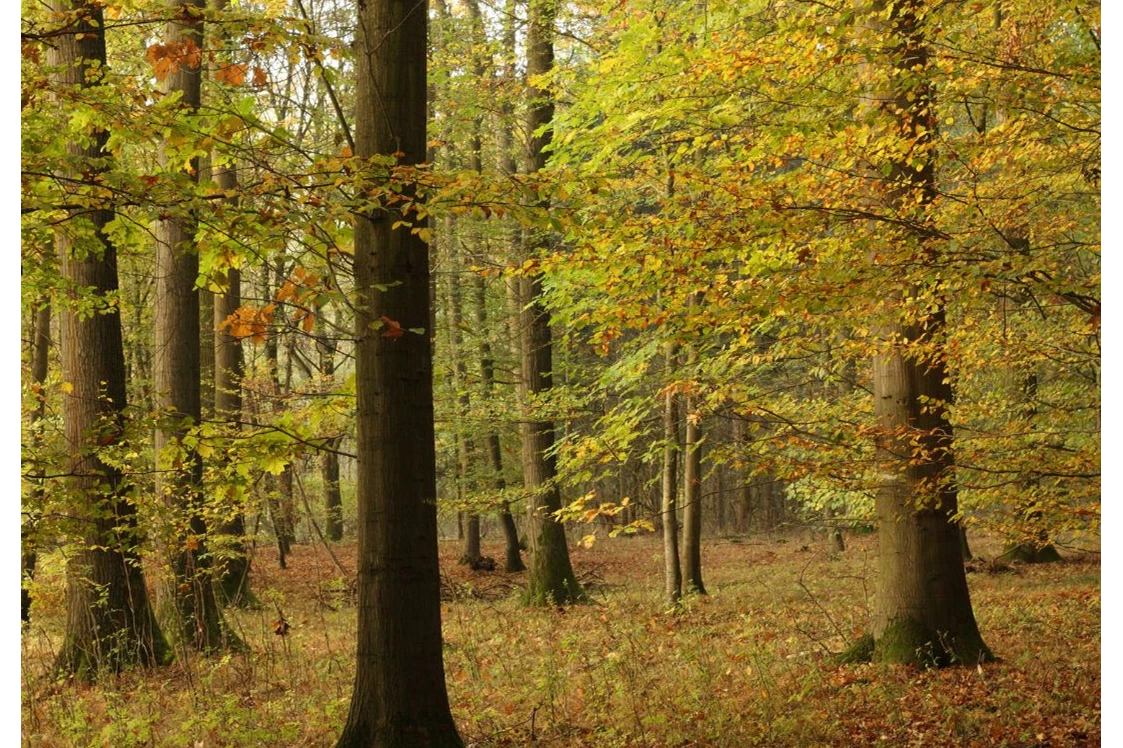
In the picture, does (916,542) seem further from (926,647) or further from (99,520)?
(99,520)

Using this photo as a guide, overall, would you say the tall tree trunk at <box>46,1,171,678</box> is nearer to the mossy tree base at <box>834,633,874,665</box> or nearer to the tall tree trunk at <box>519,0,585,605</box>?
the tall tree trunk at <box>519,0,585,605</box>

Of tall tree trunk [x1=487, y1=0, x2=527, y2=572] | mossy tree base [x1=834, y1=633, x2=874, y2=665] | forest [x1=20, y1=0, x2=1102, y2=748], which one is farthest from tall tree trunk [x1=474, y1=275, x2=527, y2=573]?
mossy tree base [x1=834, y1=633, x2=874, y2=665]

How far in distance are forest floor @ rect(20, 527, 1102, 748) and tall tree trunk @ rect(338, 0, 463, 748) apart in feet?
5.88

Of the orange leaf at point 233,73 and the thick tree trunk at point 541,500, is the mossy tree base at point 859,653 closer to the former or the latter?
the thick tree trunk at point 541,500

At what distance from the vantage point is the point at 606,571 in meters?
22.1

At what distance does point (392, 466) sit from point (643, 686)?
4375mm

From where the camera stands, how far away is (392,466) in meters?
5.57

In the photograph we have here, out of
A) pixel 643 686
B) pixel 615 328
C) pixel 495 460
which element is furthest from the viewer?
pixel 495 460

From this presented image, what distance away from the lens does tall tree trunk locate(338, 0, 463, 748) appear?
552 cm

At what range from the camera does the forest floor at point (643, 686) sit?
7.15m

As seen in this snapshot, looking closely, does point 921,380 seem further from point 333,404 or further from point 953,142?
point 333,404

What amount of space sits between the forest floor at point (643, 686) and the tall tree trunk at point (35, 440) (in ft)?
1.75

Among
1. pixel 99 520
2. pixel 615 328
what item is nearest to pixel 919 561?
pixel 615 328

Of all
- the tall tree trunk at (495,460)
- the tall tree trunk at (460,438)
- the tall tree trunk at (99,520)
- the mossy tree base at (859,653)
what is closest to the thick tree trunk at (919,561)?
the mossy tree base at (859,653)
